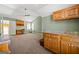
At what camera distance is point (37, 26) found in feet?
6.70

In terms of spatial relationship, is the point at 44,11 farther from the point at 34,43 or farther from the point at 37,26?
the point at 34,43

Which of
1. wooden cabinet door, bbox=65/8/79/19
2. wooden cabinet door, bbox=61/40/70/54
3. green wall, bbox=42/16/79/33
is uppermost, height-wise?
wooden cabinet door, bbox=65/8/79/19

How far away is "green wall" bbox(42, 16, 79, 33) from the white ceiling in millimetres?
165

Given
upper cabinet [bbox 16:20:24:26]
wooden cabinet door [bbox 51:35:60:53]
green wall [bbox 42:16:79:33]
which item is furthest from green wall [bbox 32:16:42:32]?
wooden cabinet door [bbox 51:35:60:53]

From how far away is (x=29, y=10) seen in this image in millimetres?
1918

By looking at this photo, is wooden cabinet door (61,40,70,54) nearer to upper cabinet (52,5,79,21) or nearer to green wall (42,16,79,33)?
green wall (42,16,79,33)

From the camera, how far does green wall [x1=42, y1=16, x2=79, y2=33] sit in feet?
6.78

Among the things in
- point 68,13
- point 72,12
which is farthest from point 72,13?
point 68,13

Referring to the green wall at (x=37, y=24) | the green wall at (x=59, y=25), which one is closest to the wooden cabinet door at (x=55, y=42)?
the green wall at (x=59, y=25)

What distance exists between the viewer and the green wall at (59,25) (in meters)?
2.07

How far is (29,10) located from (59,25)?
2.66ft

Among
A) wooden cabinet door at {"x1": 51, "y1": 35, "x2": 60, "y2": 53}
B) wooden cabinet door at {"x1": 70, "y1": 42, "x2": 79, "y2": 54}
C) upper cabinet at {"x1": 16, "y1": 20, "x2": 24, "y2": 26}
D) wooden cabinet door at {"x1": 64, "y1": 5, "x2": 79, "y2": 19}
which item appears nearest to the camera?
wooden cabinet door at {"x1": 70, "y1": 42, "x2": 79, "y2": 54}

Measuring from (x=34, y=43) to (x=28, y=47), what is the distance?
16cm
